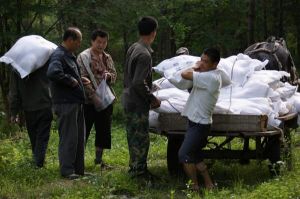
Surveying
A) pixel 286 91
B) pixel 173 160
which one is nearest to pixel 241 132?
pixel 286 91

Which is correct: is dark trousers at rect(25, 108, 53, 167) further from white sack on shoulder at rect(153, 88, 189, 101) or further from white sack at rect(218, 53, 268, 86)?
white sack at rect(218, 53, 268, 86)

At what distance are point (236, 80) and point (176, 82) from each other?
1116 mm

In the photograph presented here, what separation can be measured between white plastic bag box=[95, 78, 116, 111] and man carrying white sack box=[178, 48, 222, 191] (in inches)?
67.6

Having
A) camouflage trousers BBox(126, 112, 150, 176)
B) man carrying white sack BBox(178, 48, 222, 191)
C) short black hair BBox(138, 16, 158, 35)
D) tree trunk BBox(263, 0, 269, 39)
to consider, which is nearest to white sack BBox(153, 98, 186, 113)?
camouflage trousers BBox(126, 112, 150, 176)

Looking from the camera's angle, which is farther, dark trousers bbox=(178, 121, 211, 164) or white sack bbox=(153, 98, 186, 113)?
white sack bbox=(153, 98, 186, 113)

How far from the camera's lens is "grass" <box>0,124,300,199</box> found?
20.2ft

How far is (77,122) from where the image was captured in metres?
7.14

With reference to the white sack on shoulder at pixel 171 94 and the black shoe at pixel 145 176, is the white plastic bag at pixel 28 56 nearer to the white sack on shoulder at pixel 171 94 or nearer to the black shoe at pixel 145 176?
the white sack on shoulder at pixel 171 94

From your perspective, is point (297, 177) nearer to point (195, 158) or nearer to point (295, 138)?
point (195, 158)

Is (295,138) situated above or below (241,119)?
below

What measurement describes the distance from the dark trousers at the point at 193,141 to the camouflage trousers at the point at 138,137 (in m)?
0.63

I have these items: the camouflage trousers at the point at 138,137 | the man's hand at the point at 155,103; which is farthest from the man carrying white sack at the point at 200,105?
the camouflage trousers at the point at 138,137

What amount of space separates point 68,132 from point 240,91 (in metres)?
2.37

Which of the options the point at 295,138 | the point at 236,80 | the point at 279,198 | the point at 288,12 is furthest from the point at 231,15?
the point at 279,198
